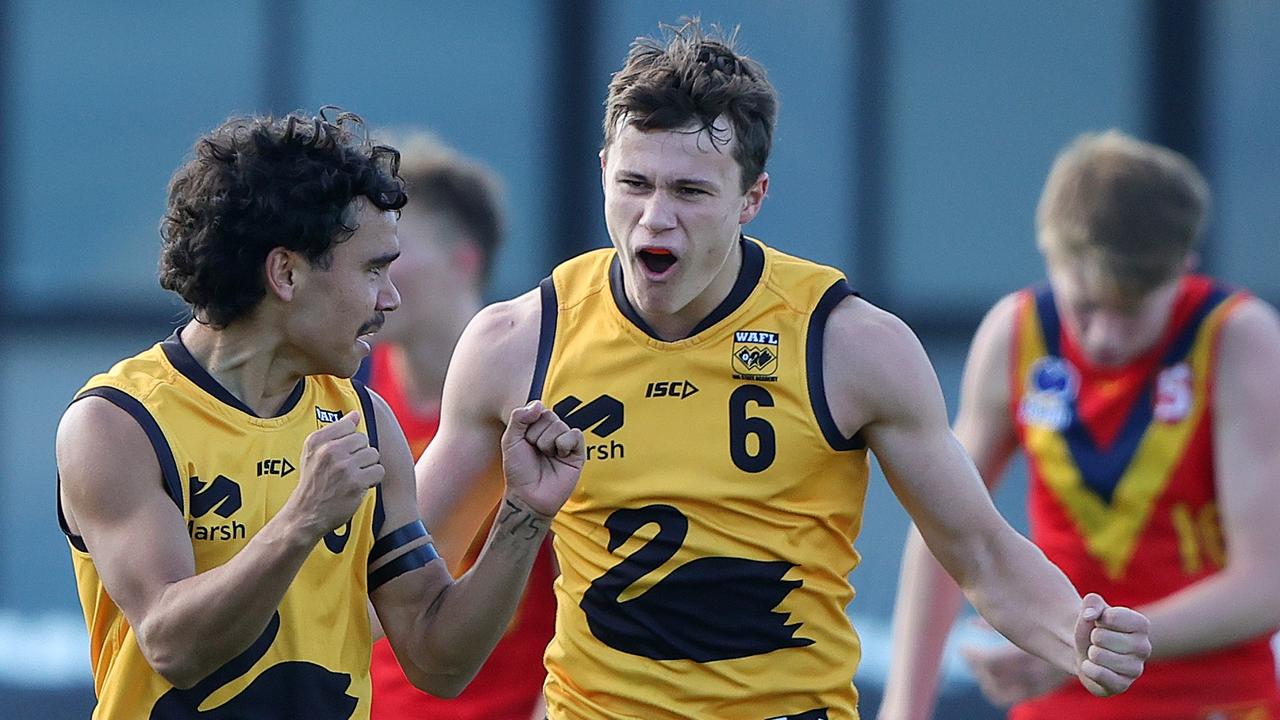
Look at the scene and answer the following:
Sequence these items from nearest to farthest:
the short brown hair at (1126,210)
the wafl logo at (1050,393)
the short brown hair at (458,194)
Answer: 1. the short brown hair at (1126,210)
2. the wafl logo at (1050,393)
3. the short brown hair at (458,194)

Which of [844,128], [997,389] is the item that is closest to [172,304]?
[844,128]

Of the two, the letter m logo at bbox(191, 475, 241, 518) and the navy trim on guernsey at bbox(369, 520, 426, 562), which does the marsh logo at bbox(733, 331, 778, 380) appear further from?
the letter m logo at bbox(191, 475, 241, 518)

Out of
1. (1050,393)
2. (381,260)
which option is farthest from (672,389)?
(1050,393)

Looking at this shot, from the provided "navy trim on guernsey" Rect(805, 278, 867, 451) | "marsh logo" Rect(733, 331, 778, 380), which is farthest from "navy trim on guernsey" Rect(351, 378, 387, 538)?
"navy trim on guernsey" Rect(805, 278, 867, 451)

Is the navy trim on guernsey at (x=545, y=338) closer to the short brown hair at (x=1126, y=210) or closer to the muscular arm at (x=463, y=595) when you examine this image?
the muscular arm at (x=463, y=595)

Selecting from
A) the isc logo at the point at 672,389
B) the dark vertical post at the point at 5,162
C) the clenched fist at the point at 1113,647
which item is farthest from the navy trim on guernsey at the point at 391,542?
the dark vertical post at the point at 5,162

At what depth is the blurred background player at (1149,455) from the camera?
436cm

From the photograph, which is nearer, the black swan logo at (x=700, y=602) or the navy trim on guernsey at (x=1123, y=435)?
the black swan logo at (x=700, y=602)

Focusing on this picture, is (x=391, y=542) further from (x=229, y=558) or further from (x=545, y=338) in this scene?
(x=545, y=338)

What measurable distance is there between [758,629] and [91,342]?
4.60 metres

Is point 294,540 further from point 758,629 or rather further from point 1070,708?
point 1070,708

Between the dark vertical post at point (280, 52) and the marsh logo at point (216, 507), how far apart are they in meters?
4.48

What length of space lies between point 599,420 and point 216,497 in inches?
29.7

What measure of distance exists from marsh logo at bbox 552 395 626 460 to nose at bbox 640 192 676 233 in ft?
1.12
